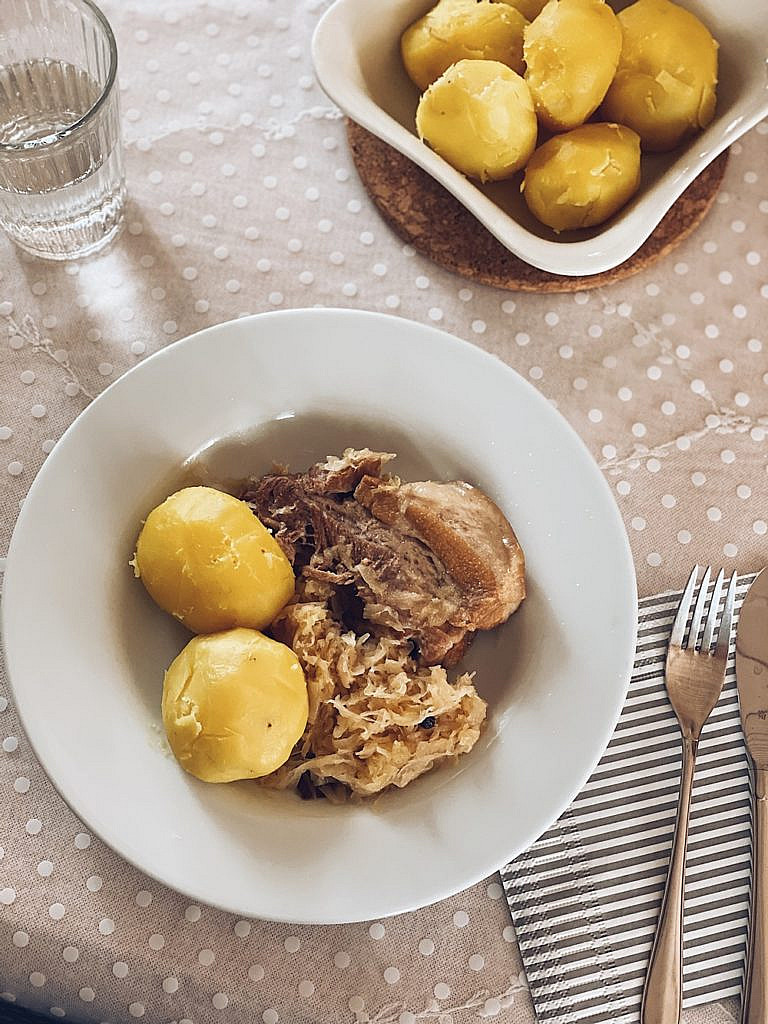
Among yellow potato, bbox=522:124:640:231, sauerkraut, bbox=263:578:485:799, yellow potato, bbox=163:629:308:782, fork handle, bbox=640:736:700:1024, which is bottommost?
fork handle, bbox=640:736:700:1024

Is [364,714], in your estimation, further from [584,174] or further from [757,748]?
[584,174]

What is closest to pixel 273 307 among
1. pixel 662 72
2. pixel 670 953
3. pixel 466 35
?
pixel 466 35

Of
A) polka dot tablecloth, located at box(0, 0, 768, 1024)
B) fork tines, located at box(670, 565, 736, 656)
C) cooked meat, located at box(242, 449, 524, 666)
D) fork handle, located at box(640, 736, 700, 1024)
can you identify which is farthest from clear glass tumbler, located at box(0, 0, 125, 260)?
fork handle, located at box(640, 736, 700, 1024)

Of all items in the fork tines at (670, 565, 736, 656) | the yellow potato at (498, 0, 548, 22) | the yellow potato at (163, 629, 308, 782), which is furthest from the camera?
the yellow potato at (498, 0, 548, 22)

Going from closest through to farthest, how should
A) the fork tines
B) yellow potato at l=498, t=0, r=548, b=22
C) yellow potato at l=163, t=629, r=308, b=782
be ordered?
yellow potato at l=163, t=629, r=308, b=782
the fork tines
yellow potato at l=498, t=0, r=548, b=22

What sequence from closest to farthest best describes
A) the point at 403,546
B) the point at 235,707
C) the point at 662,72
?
the point at 235,707 → the point at 403,546 → the point at 662,72

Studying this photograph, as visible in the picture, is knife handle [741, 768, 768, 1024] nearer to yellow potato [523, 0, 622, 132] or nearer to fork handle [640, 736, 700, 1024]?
fork handle [640, 736, 700, 1024]

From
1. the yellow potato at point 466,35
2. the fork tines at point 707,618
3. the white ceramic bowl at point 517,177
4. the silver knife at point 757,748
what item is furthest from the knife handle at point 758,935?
the yellow potato at point 466,35
